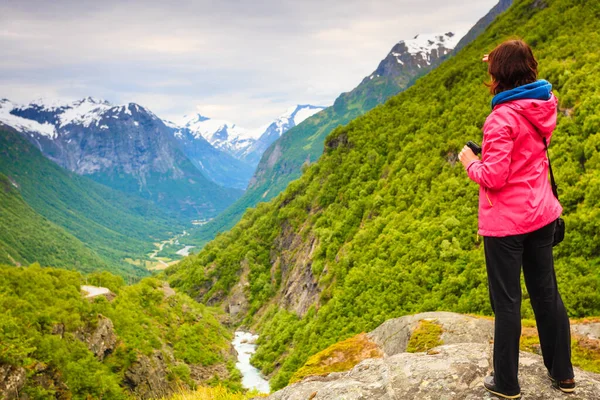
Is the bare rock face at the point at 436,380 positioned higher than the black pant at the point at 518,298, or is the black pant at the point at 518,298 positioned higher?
the black pant at the point at 518,298

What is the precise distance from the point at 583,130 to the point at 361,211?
1456 inches

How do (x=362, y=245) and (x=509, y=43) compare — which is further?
(x=362, y=245)

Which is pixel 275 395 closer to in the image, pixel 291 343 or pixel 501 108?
pixel 501 108

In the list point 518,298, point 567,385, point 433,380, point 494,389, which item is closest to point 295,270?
point 433,380

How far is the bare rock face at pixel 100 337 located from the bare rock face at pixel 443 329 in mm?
37675

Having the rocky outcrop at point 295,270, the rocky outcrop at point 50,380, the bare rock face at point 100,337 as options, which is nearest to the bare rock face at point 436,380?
the rocky outcrop at point 50,380

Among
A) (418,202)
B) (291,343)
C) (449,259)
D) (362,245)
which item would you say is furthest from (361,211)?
(449,259)

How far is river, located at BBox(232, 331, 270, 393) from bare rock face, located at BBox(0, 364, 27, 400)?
3443cm

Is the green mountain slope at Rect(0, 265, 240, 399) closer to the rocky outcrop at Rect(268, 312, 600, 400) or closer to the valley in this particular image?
the valley

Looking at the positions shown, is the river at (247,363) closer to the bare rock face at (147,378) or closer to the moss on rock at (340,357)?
the bare rock face at (147,378)

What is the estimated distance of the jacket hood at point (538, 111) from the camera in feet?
18.7

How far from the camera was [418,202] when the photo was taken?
2063 inches

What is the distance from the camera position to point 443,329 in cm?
1278

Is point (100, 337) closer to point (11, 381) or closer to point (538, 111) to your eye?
point (11, 381)
